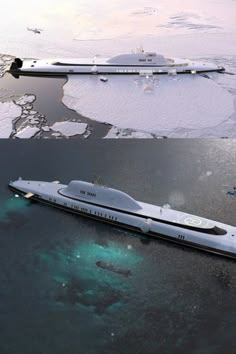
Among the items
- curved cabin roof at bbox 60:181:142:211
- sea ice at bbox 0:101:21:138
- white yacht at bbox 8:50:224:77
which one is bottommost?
curved cabin roof at bbox 60:181:142:211

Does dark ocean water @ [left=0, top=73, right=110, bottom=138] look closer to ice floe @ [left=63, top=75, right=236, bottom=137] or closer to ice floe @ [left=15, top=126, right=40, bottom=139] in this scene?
ice floe @ [left=63, top=75, right=236, bottom=137]

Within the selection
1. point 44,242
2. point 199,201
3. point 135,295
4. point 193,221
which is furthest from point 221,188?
point 44,242

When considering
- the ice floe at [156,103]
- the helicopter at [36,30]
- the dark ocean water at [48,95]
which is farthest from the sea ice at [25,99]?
the helicopter at [36,30]

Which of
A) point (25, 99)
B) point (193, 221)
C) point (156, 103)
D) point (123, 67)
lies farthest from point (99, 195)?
point (123, 67)

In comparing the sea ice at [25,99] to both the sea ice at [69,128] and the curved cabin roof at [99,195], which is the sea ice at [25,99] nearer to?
the sea ice at [69,128]

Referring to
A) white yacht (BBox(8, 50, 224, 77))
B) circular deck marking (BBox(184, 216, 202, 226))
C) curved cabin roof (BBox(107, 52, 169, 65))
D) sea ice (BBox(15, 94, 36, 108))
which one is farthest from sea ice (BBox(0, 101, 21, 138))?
circular deck marking (BBox(184, 216, 202, 226))

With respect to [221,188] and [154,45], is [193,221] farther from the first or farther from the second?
[154,45]
